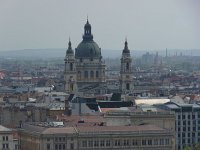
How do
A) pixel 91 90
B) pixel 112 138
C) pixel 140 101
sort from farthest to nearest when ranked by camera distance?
1. pixel 91 90
2. pixel 140 101
3. pixel 112 138

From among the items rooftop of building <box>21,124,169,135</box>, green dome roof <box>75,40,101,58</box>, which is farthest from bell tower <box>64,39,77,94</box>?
rooftop of building <box>21,124,169,135</box>

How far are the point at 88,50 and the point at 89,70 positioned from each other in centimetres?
252

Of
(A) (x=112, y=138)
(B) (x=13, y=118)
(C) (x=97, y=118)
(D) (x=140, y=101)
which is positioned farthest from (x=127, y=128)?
(D) (x=140, y=101)

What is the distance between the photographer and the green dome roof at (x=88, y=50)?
13350 centimetres

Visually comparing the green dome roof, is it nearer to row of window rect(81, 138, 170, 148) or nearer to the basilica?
the basilica

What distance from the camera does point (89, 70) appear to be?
132m

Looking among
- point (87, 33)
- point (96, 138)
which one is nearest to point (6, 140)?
point (96, 138)

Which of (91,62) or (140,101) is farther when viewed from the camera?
(91,62)

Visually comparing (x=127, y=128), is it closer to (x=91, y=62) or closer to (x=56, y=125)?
(x=56, y=125)

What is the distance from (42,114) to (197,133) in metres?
10.3

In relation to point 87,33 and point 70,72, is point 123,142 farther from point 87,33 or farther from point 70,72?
point 87,33

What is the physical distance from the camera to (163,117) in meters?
86.9

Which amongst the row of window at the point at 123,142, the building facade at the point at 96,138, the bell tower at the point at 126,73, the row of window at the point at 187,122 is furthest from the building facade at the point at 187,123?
the bell tower at the point at 126,73

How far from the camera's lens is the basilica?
128875 millimetres
